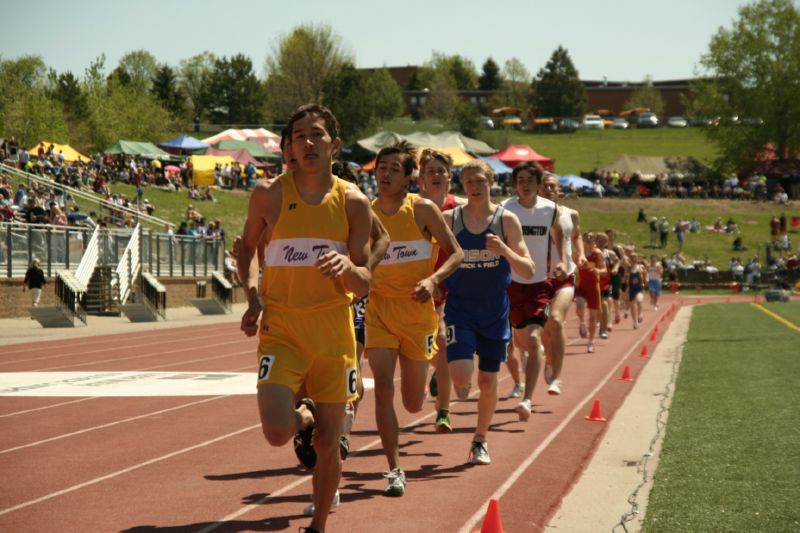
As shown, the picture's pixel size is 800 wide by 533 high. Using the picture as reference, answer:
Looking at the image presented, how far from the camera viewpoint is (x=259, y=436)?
33.2ft

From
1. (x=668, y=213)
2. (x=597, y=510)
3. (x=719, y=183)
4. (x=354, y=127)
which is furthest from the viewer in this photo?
(x=354, y=127)

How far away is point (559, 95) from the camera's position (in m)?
146

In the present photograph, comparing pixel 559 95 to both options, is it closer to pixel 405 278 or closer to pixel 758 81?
pixel 758 81

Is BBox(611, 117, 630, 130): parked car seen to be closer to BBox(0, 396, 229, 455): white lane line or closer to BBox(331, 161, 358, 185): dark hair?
BBox(0, 396, 229, 455): white lane line

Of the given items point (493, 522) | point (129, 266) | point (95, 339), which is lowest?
point (95, 339)

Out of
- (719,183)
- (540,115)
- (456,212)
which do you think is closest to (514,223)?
(456,212)

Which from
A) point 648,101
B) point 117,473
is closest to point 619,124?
point 648,101

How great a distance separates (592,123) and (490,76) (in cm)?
5465

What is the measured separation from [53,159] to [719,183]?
50551 millimetres

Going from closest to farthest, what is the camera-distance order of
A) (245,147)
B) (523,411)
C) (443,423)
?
(443,423), (523,411), (245,147)

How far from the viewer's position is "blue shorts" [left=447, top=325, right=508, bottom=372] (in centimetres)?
866

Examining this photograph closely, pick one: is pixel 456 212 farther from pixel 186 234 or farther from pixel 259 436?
pixel 186 234

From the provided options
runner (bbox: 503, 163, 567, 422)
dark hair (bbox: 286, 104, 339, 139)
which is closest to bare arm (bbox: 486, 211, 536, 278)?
runner (bbox: 503, 163, 567, 422)

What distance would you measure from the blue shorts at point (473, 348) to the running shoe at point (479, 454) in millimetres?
562
